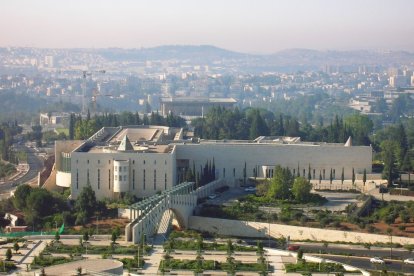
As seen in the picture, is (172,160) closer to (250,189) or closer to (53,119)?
(250,189)

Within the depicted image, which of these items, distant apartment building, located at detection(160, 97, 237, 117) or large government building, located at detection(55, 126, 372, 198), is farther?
distant apartment building, located at detection(160, 97, 237, 117)

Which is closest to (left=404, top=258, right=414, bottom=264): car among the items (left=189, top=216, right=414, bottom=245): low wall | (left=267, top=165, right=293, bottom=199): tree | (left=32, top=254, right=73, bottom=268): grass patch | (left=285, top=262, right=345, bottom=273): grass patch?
(left=189, top=216, right=414, bottom=245): low wall

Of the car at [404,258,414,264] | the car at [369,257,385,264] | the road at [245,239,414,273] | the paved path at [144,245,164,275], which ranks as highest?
the paved path at [144,245,164,275]

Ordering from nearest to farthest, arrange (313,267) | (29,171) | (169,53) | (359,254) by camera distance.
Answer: (313,267), (359,254), (29,171), (169,53)

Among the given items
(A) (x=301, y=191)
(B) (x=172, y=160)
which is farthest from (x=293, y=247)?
(B) (x=172, y=160)

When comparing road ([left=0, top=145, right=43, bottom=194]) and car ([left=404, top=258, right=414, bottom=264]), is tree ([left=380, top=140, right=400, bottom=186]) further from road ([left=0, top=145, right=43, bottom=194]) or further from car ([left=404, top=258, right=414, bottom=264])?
road ([left=0, top=145, right=43, bottom=194])

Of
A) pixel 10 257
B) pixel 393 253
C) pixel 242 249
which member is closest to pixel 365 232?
pixel 393 253
